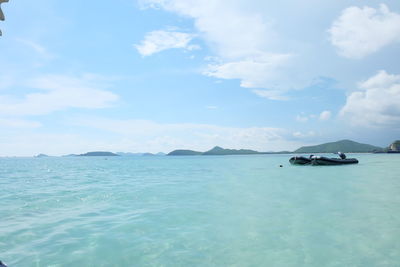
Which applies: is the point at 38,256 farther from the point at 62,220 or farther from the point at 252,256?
the point at 252,256

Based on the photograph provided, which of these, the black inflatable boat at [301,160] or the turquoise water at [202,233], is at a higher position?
the black inflatable boat at [301,160]

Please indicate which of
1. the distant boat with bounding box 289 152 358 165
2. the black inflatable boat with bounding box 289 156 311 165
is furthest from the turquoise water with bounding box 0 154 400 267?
the black inflatable boat with bounding box 289 156 311 165

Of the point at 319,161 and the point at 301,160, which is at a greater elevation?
the point at 301,160

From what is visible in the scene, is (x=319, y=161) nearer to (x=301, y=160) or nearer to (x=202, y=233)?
(x=301, y=160)

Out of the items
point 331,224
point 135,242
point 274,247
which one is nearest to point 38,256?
point 135,242

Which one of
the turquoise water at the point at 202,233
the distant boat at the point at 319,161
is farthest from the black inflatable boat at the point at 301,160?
the turquoise water at the point at 202,233

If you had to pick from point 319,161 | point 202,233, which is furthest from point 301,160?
point 202,233

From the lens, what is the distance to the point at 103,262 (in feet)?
26.5

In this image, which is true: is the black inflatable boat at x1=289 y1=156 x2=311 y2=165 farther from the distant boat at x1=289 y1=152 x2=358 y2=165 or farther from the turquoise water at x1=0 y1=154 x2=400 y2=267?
the turquoise water at x1=0 y1=154 x2=400 y2=267

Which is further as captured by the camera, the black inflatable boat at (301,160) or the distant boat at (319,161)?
the black inflatable boat at (301,160)

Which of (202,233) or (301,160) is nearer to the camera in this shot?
(202,233)

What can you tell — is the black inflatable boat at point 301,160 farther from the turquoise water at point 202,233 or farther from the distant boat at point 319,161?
the turquoise water at point 202,233

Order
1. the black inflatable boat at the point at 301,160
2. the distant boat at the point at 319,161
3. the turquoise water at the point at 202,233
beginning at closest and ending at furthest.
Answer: the turquoise water at the point at 202,233 → the distant boat at the point at 319,161 → the black inflatable boat at the point at 301,160

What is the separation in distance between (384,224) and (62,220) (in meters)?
15.4
